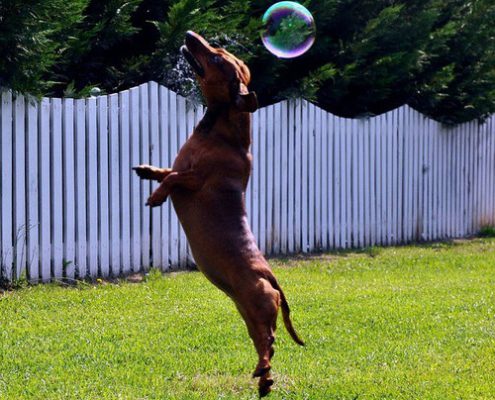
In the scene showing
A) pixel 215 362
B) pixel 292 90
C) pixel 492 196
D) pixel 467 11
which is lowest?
pixel 215 362

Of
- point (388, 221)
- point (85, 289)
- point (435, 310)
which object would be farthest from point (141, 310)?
point (388, 221)

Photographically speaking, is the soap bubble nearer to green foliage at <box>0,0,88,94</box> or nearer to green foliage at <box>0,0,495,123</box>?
green foliage at <box>0,0,495,123</box>

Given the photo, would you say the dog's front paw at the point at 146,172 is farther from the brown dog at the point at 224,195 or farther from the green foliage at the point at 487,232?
the green foliage at the point at 487,232

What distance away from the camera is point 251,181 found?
11.3m

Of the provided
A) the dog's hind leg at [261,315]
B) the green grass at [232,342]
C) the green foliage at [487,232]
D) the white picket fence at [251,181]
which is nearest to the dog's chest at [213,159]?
the dog's hind leg at [261,315]

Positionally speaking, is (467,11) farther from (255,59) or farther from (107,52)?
(107,52)

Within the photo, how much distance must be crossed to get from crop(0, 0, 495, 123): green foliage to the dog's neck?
4.81 meters

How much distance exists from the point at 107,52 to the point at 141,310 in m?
4.00

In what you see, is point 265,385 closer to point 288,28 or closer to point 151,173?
point 151,173

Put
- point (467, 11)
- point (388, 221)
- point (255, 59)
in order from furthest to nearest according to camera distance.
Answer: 1. point (467, 11)
2. point (388, 221)
3. point (255, 59)

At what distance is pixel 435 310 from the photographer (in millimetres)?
8438

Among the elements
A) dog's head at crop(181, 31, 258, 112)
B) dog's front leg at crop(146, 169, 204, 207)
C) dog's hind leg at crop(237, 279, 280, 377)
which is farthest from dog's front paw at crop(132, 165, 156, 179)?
dog's hind leg at crop(237, 279, 280, 377)

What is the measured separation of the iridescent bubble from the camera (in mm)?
5188

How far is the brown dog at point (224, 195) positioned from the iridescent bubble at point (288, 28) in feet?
4.34
